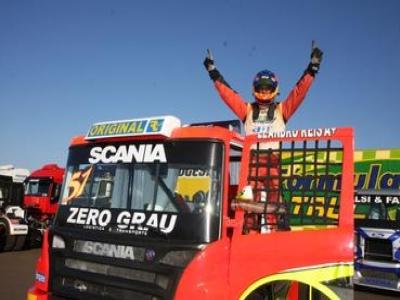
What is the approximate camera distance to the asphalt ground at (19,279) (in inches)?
329

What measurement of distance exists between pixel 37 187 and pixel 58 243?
55.2 ft

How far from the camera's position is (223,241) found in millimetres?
3859

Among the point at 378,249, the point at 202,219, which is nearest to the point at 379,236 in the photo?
the point at 378,249

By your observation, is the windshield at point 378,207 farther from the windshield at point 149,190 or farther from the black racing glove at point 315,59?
the windshield at point 149,190

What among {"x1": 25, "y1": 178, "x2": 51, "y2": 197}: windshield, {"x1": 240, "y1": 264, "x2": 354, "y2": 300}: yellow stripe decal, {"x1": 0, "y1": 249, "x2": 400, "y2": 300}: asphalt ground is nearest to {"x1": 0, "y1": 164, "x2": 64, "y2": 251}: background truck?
{"x1": 25, "y1": 178, "x2": 51, "y2": 197}: windshield

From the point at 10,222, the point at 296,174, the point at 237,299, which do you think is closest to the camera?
the point at 237,299

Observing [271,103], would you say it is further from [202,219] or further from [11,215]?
[11,215]

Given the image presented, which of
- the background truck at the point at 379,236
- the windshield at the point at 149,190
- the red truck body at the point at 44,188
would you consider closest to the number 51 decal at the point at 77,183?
the windshield at the point at 149,190

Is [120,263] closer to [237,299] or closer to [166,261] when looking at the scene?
[166,261]

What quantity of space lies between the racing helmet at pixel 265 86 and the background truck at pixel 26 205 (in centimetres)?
787

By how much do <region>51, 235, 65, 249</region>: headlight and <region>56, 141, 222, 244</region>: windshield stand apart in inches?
6.4

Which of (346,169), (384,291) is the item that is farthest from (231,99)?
(384,291)

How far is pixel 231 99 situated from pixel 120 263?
2630 mm

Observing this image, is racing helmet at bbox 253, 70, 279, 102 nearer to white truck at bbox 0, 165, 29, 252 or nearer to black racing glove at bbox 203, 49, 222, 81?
black racing glove at bbox 203, 49, 222, 81
